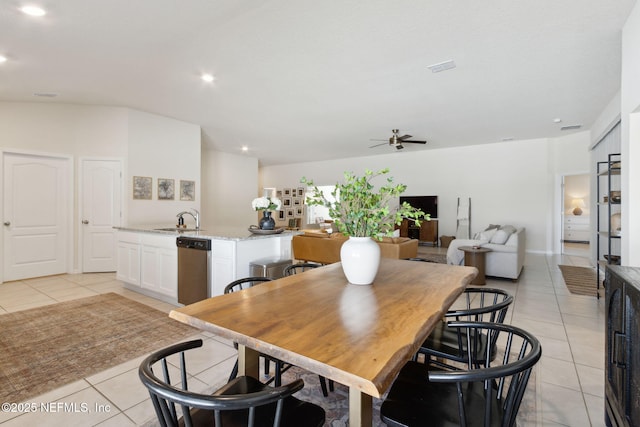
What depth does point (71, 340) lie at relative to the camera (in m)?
2.73

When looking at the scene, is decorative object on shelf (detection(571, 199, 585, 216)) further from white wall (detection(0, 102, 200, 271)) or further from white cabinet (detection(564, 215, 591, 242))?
white wall (detection(0, 102, 200, 271))

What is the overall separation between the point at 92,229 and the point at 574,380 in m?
6.89

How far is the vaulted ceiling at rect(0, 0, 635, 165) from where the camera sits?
9.05ft

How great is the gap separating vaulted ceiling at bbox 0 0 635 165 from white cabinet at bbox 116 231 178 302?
2212 mm

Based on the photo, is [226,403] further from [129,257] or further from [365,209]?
[129,257]

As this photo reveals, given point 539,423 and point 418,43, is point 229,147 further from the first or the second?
point 539,423

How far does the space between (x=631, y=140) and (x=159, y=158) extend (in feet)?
22.2

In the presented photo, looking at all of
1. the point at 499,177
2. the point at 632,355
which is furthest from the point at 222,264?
the point at 499,177

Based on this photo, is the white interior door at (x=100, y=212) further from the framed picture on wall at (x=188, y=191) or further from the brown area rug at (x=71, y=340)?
the brown area rug at (x=71, y=340)

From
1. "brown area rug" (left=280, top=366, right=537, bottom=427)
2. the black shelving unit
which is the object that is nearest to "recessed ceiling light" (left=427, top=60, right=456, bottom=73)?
the black shelving unit

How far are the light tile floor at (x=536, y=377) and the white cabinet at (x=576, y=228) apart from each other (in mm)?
7369

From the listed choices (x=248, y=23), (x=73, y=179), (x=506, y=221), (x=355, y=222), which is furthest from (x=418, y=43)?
(x=506, y=221)

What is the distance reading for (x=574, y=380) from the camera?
2131 mm

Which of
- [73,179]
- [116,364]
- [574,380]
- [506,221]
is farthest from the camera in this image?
[506,221]
